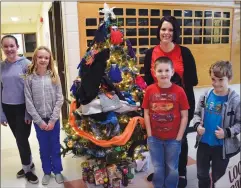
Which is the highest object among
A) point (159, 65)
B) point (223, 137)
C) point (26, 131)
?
point (159, 65)

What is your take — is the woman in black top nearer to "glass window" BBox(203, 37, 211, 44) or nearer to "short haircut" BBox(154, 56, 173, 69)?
"short haircut" BBox(154, 56, 173, 69)

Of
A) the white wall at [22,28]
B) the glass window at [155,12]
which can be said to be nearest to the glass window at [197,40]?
the glass window at [155,12]

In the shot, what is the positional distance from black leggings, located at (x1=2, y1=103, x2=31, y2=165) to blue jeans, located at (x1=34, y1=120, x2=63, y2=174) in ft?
0.40

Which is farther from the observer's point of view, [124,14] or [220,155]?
[124,14]

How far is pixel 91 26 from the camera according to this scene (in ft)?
8.48

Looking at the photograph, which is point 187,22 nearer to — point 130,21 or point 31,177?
point 130,21

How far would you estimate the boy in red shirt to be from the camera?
Result: 1523 mm

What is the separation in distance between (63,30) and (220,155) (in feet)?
6.67

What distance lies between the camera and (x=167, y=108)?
153 centimetres

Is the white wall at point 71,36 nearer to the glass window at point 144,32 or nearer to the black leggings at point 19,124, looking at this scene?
the glass window at point 144,32

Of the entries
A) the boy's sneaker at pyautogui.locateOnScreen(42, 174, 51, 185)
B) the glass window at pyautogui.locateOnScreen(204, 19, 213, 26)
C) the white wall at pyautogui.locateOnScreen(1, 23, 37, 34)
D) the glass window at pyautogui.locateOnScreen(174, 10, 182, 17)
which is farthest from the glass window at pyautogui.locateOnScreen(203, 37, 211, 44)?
the white wall at pyautogui.locateOnScreen(1, 23, 37, 34)

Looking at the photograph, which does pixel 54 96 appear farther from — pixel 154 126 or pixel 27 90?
pixel 154 126

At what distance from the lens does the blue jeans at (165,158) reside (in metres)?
1.57

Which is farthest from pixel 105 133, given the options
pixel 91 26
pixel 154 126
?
pixel 91 26
